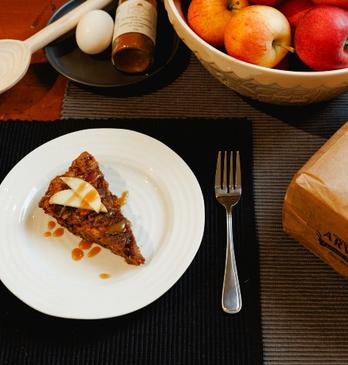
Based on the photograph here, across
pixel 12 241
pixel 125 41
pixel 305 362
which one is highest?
pixel 125 41

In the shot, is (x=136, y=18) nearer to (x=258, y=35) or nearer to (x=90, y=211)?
(x=258, y=35)

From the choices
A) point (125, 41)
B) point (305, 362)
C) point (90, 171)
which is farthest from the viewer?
point (125, 41)

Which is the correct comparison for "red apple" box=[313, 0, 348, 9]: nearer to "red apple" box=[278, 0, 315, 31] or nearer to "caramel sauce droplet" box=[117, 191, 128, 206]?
"red apple" box=[278, 0, 315, 31]

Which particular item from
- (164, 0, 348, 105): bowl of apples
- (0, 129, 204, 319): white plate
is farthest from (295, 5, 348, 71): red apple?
(0, 129, 204, 319): white plate

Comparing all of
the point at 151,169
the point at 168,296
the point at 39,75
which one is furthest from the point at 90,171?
the point at 39,75

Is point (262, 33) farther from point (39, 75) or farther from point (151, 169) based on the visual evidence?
point (39, 75)

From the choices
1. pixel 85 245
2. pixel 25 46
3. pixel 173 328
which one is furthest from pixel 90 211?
pixel 25 46

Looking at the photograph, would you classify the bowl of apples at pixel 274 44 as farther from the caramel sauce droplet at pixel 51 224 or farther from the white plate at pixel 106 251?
the caramel sauce droplet at pixel 51 224
